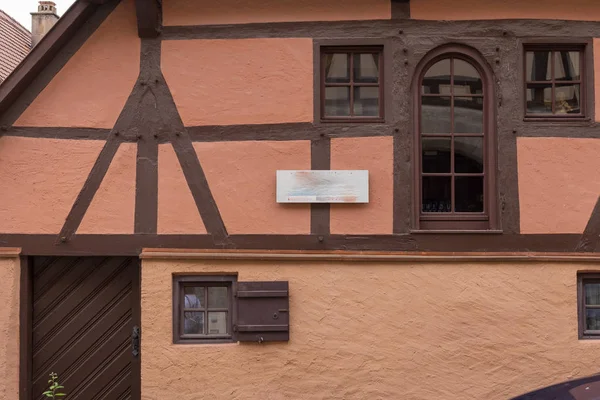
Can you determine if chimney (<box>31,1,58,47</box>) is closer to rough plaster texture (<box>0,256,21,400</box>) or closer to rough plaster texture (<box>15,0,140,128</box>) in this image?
rough plaster texture (<box>15,0,140,128</box>)

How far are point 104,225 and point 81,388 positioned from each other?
1.73 metres

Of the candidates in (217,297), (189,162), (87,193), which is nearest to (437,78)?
(189,162)

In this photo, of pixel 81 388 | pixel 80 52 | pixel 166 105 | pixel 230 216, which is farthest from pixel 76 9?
pixel 81 388

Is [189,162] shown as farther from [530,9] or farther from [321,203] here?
[530,9]

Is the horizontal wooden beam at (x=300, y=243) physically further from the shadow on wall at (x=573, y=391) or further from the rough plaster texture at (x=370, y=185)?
the shadow on wall at (x=573, y=391)

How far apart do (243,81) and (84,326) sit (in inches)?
116

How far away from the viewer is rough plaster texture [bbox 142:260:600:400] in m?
5.92

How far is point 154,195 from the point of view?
6.02 metres

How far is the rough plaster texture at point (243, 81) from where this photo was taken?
605 centimetres

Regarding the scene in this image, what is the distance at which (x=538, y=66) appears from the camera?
6.15 meters

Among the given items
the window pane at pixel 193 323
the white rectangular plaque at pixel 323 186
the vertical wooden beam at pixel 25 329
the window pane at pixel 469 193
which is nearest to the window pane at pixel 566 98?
the window pane at pixel 469 193

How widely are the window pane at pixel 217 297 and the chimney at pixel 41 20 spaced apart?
668 cm

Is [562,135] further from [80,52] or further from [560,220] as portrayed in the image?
[80,52]

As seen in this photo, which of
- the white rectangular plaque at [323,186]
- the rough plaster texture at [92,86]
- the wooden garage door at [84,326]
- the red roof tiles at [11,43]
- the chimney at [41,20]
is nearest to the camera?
the white rectangular plaque at [323,186]
